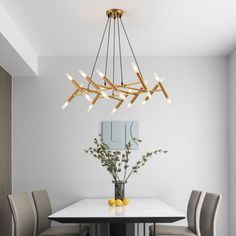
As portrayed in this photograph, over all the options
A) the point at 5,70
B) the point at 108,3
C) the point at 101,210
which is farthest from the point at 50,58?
the point at 101,210

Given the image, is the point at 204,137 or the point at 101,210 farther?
the point at 204,137

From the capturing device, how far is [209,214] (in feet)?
13.7

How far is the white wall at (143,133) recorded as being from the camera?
5.72 m

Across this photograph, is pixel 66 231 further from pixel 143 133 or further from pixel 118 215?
pixel 143 133

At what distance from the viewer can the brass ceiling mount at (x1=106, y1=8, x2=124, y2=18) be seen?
13.6ft

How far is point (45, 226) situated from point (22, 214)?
61 centimetres

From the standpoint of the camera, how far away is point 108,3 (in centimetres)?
399

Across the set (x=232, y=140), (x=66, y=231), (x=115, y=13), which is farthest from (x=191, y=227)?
(x=115, y=13)

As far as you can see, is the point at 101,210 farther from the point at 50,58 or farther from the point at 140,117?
the point at 50,58

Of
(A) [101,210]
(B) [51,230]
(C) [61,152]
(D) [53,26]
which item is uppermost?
(D) [53,26]

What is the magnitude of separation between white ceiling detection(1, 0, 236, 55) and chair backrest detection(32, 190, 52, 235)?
1761 millimetres

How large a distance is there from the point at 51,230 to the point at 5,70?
6.68 ft

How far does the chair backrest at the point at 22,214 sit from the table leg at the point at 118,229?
0.88m

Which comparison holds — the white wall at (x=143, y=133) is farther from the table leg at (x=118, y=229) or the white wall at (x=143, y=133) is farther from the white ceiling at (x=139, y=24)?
the table leg at (x=118, y=229)
